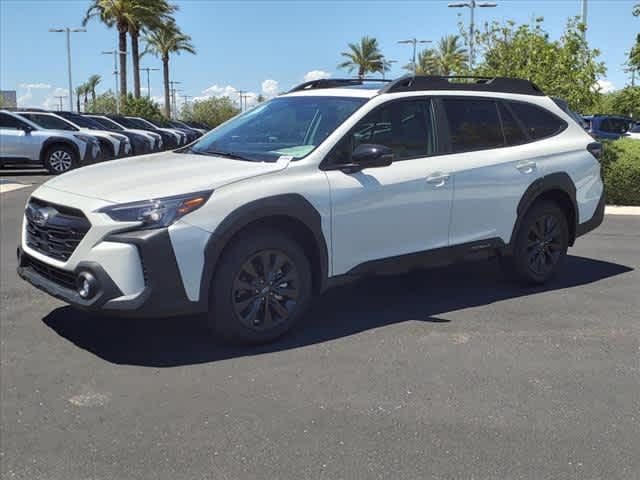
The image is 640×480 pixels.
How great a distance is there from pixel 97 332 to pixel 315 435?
2.18 m

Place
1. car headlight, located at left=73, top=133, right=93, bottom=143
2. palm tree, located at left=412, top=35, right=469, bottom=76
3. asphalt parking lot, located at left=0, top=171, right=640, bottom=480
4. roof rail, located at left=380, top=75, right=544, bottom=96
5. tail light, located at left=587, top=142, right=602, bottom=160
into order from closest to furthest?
asphalt parking lot, located at left=0, top=171, right=640, bottom=480 → roof rail, located at left=380, top=75, right=544, bottom=96 → tail light, located at left=587, top=142, right=602, bottom=160 → car headlight, located at left=73, top=133, right=93, bottom=143 → palm tree, located at left=412, top=35, right=469, bottom=76

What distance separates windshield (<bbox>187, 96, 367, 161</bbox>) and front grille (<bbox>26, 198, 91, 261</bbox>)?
1.23 meters

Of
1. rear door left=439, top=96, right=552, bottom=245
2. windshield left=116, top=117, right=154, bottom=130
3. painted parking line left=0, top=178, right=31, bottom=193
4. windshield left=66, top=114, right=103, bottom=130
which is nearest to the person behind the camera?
rear door left=439, top=96, right=552, bottom=245

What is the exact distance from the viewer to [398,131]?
17.5 feet

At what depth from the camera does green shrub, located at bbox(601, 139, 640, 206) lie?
12531 millimetres

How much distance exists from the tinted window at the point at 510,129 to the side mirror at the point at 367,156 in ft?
5.19

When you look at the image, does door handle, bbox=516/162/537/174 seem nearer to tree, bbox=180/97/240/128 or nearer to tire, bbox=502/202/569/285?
tire, bbox=502/202/569/285

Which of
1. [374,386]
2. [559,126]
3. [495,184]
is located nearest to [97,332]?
[374,386]

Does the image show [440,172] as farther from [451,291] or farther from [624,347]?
[624,347]


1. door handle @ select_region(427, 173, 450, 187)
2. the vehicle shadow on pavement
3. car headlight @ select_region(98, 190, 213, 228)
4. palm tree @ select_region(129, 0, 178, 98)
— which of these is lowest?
the vehicle shadow on pavement

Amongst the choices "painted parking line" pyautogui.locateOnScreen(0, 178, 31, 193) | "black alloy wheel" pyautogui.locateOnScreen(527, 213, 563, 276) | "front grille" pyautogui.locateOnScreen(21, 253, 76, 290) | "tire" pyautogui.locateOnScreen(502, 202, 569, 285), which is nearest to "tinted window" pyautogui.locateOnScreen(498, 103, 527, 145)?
"tire" pyautogui.locateOnScreen(502, 202, 569, 285)

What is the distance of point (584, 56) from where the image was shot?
15.1m

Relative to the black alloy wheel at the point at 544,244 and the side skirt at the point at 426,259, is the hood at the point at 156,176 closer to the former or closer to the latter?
the side skirt at the point at 426,259

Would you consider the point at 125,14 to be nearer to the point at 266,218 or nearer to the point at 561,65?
the point at 561,65
